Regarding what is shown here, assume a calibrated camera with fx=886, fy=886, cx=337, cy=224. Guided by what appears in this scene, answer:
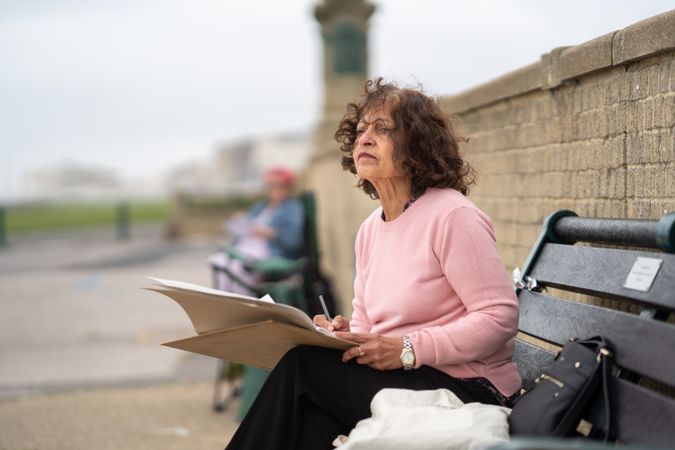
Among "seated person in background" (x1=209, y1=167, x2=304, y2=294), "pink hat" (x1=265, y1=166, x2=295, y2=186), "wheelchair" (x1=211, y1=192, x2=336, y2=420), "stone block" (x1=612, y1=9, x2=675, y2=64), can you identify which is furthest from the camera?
"pink hat" (x1=265, y1=166, x2=295, y2=186)

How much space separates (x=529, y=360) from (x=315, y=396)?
2.75 feet

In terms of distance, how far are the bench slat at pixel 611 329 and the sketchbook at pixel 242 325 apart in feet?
2.38

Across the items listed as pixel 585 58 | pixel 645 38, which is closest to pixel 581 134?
pixel 585 58

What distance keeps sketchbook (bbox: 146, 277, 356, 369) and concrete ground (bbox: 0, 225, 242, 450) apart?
2.26m

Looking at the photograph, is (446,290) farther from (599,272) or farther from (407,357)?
(599,272)

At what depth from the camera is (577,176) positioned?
3.69 m

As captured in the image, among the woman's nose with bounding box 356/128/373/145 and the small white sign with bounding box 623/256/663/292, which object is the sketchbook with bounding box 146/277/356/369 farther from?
the small white sign with bounding box 623/256/663/292

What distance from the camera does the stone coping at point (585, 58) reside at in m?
2.85

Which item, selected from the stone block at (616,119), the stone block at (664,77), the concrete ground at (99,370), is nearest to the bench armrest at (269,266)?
the concrete ground at (99,370)

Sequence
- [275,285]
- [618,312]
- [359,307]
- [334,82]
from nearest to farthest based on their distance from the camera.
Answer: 1. [618,312]
2. [359,307]
3. [275,285]
4. [334,82]

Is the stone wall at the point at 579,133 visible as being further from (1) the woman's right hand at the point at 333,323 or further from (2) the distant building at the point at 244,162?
(2) the distant building at the point at 244,162

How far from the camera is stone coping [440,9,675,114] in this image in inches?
112

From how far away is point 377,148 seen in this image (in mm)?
3064

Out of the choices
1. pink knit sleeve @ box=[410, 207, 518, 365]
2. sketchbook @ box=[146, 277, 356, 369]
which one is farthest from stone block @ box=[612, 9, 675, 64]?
sketchbook @ box=[146, 277, 356, 369]
